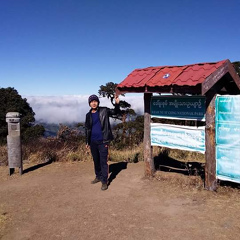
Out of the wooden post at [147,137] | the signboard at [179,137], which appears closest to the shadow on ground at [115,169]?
the wooden post at [147,137]

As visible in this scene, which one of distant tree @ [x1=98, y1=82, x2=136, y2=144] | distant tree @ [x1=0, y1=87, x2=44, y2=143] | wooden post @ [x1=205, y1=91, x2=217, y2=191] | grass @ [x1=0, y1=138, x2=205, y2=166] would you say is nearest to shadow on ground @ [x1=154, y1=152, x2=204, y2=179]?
grass @ [x1=0, y1=138, x2=205, y2=166]

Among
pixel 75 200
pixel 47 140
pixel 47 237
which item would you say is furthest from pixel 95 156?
pixel 47 140

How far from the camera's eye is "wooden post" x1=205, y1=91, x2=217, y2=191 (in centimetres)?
510

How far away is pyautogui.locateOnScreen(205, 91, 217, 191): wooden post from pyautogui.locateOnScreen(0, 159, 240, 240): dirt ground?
0.23m

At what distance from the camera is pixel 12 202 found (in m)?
5.20

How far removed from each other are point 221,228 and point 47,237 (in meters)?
2.42

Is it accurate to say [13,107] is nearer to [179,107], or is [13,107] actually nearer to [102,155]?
[102,155]

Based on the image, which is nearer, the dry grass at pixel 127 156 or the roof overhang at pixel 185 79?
the roof overhang at pixel 185 79

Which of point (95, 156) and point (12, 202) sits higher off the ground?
point (95, 156)

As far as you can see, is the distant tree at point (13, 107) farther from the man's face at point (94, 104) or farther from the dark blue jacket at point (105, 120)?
the man's face at point (94, 104)

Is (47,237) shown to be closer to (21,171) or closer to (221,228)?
(221,228)

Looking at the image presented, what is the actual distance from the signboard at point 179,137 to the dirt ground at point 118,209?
2.54ft

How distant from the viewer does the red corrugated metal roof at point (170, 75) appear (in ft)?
16.0

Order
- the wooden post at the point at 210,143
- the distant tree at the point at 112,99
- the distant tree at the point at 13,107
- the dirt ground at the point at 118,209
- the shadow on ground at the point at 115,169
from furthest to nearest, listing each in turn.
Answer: the distant tree at the point at 13,107, the distant tree at the point at 112,99, the shadow on ground at the point at 115,169, the wooden post at the point at 210,143, the dirt ground at the point at 118,209
